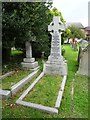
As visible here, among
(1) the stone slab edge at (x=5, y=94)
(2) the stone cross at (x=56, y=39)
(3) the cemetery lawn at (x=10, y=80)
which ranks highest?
(2) the stone cross at (x=56, y=39)

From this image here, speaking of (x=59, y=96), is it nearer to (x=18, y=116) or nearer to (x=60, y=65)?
(x=18, y=116)

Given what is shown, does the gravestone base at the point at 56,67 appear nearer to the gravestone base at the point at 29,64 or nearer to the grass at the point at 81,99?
the gravestone base at the point at 29,64

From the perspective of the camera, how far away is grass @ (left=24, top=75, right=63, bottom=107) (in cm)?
699

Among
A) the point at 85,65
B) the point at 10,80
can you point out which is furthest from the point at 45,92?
the point at 85,65

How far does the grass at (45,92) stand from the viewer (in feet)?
22.9

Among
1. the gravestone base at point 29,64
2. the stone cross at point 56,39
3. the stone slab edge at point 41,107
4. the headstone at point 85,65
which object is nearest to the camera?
the stone slab edge at point 41,107

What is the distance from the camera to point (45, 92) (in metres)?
7.98

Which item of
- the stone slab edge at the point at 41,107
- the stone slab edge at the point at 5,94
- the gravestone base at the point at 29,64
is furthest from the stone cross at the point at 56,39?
the stone slab edge at the point at 41,107

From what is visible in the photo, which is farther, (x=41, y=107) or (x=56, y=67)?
(x=56, y=67)

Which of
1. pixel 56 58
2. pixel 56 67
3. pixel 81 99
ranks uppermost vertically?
pixel 56 58

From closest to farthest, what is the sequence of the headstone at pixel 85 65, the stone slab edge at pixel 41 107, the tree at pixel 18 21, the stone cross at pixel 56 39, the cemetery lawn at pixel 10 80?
the stone slab edge at pixel 41 107 → the cemetery lawn at pixel 10 80 → the tree at pixel 18 21 → the stone cross at pixel 56 39 → the headstone at pixel 85 65

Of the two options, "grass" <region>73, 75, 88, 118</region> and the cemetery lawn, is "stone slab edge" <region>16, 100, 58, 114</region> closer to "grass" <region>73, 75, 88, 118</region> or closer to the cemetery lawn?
"grass" <region>73, 75, 88, 118</region>

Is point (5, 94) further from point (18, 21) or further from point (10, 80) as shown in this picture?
point (18, 21)

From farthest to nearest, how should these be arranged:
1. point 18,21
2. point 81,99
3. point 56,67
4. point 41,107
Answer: point 56,67
point 18,21
point 81,99
point 41,107
